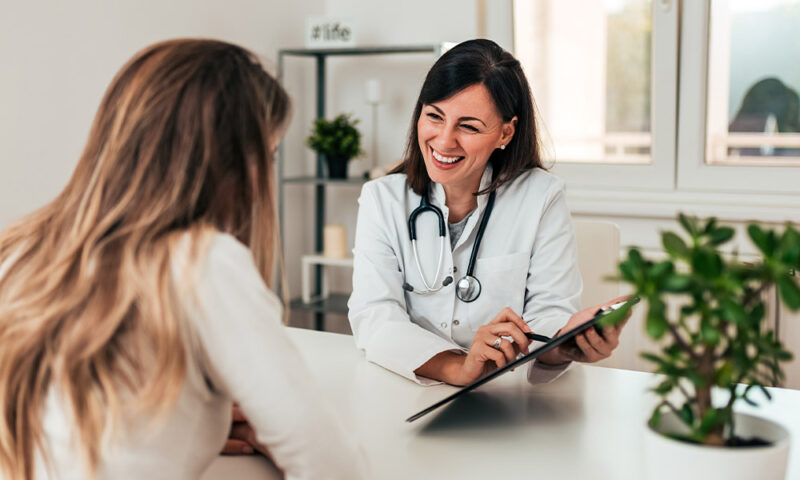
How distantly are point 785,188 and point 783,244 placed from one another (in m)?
2.53

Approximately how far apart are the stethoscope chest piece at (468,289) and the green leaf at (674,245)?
3.03 ft

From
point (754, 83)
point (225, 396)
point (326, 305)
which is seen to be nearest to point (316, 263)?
point (326, 305)

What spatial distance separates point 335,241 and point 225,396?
270cm

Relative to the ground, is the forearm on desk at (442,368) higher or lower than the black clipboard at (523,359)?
lower

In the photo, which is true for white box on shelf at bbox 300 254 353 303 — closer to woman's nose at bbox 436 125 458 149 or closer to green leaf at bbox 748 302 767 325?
woman's nose at bbox 436 125 458 149

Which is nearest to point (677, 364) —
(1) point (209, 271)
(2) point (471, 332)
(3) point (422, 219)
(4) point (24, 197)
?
(1) point (209, 271)

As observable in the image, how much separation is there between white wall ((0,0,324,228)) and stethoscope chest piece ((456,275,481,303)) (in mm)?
1559

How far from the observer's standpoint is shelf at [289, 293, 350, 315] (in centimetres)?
352

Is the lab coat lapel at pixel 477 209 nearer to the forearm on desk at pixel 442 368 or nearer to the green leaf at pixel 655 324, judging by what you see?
the forearm on desk at pixel 442 368

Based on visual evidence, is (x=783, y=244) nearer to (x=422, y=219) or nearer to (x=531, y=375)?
(x=531, y=375)

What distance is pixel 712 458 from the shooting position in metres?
0.71

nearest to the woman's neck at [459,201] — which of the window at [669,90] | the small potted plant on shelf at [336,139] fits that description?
the window at [669,90]

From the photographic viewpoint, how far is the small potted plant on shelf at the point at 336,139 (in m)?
3.45

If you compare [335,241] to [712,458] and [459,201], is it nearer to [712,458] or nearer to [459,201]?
[459,201]
